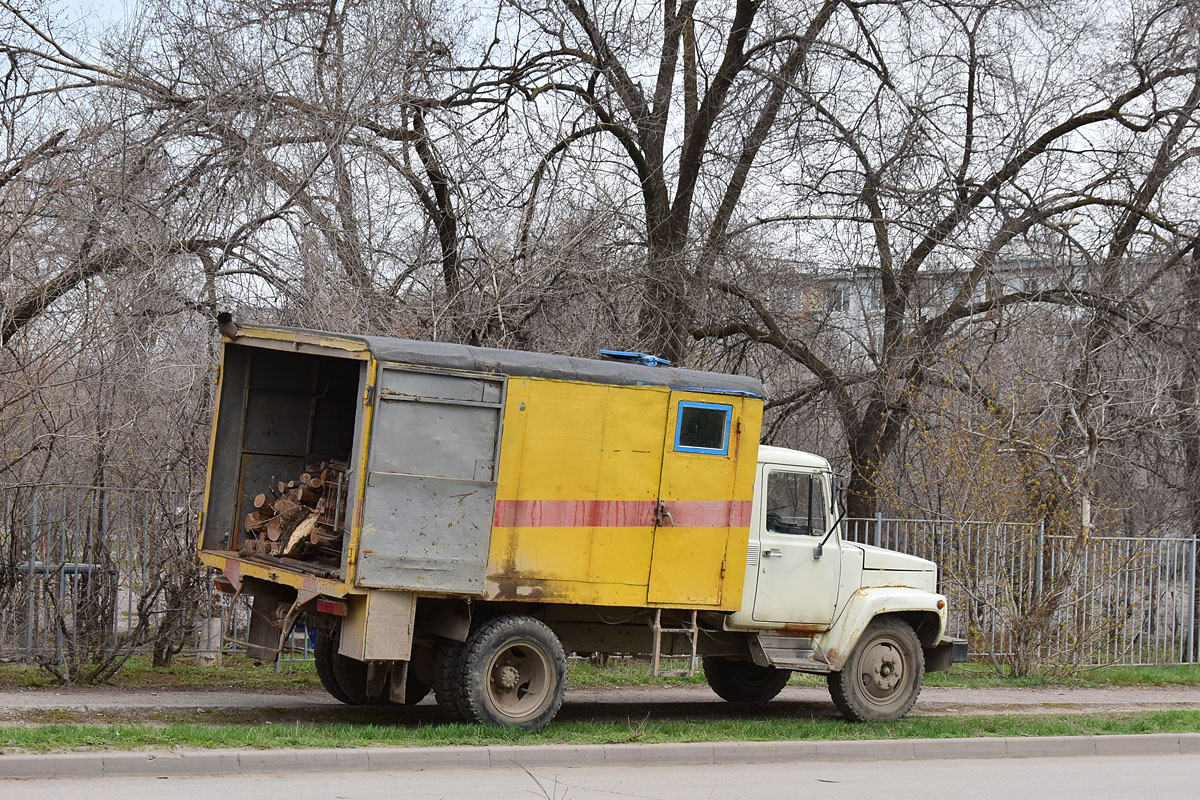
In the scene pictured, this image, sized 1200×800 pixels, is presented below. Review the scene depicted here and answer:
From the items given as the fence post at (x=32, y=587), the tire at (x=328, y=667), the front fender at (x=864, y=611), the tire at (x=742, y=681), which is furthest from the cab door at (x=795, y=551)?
the fence post at (x=32, y=587)

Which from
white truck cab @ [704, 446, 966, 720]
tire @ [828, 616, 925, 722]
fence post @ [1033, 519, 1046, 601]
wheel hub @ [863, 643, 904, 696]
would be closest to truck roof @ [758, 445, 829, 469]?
white truck cab @ [704, 446, 966, 720]

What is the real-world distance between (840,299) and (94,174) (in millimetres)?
10894

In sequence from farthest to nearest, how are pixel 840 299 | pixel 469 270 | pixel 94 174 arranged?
pixel 840 299 < pixel 469 270 < pixel 94 174

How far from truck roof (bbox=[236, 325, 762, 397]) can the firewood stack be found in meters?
1.37

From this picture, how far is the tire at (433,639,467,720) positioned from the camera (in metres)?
10.1

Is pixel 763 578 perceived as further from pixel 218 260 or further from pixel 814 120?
pixel 814 120

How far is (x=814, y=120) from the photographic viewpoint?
17.3m

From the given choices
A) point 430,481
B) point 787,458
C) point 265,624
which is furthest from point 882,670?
point 265,624

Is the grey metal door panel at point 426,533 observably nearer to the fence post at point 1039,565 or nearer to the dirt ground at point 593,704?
the dirt ground at point 593,704

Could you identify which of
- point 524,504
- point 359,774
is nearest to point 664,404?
point 524,504

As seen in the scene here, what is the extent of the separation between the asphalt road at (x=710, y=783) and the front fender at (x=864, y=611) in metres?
1.42

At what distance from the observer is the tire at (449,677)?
33.1 feet

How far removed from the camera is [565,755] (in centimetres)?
946

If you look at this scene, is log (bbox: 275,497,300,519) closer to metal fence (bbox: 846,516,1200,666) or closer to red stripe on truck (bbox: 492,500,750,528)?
red stripe on truck (bbox: 492,500,750,528)
